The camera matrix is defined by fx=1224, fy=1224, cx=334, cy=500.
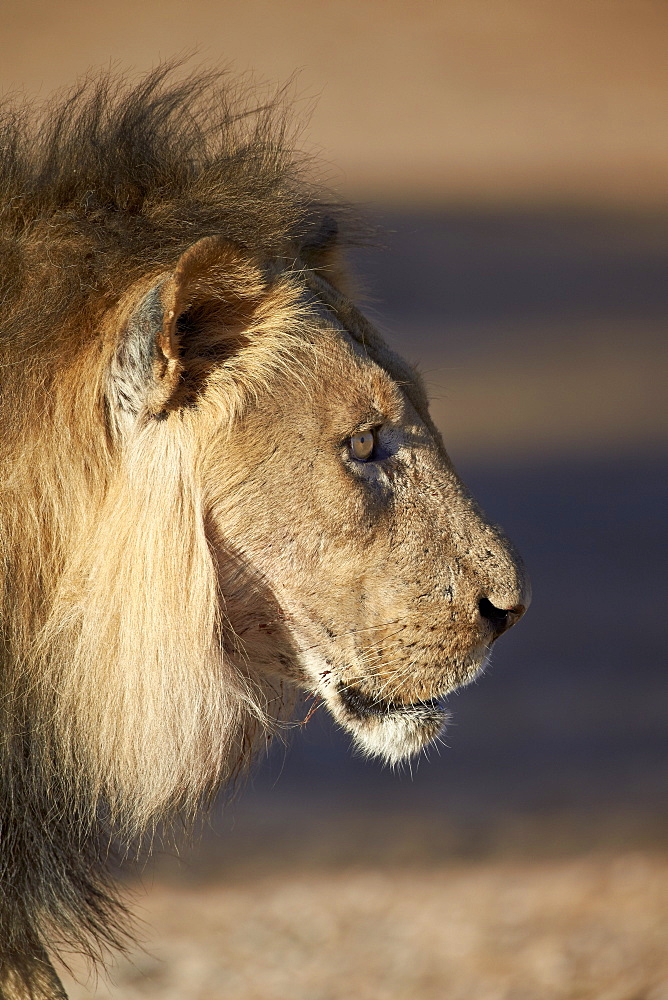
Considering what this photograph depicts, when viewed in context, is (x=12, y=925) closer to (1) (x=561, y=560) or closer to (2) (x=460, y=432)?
(1) (x=561, y=560)

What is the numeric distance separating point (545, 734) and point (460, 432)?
122 inches

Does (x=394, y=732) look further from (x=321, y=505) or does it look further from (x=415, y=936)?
(x=415, y=936)

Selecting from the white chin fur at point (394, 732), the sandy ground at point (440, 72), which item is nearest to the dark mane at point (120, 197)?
the white chin fur at point (394, 732)

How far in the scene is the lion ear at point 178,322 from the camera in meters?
1.82

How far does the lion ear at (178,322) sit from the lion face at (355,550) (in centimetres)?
12

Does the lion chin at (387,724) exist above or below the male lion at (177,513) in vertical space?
below

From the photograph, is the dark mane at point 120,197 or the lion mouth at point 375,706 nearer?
the dark mane at point 120,197

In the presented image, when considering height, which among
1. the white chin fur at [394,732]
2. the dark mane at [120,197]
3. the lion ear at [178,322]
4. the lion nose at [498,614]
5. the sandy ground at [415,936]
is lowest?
the sandy ground at [415,936]

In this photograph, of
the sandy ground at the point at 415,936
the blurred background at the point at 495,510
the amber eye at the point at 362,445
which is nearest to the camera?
the amber eye at the point at 362,445

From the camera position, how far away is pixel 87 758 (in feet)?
6.56

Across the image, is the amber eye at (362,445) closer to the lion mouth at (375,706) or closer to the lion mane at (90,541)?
the lion mane at (90,541)

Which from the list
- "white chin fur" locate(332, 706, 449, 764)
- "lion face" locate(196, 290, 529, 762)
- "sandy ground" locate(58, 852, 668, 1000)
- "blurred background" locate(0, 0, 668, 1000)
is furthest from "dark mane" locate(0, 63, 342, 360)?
"sandy ground" locate(58, 852, 668, 1000)

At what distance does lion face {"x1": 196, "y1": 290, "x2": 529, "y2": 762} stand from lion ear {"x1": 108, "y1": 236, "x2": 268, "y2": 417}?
12 cm

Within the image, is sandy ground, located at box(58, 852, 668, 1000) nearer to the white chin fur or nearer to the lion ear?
the white chin fur
